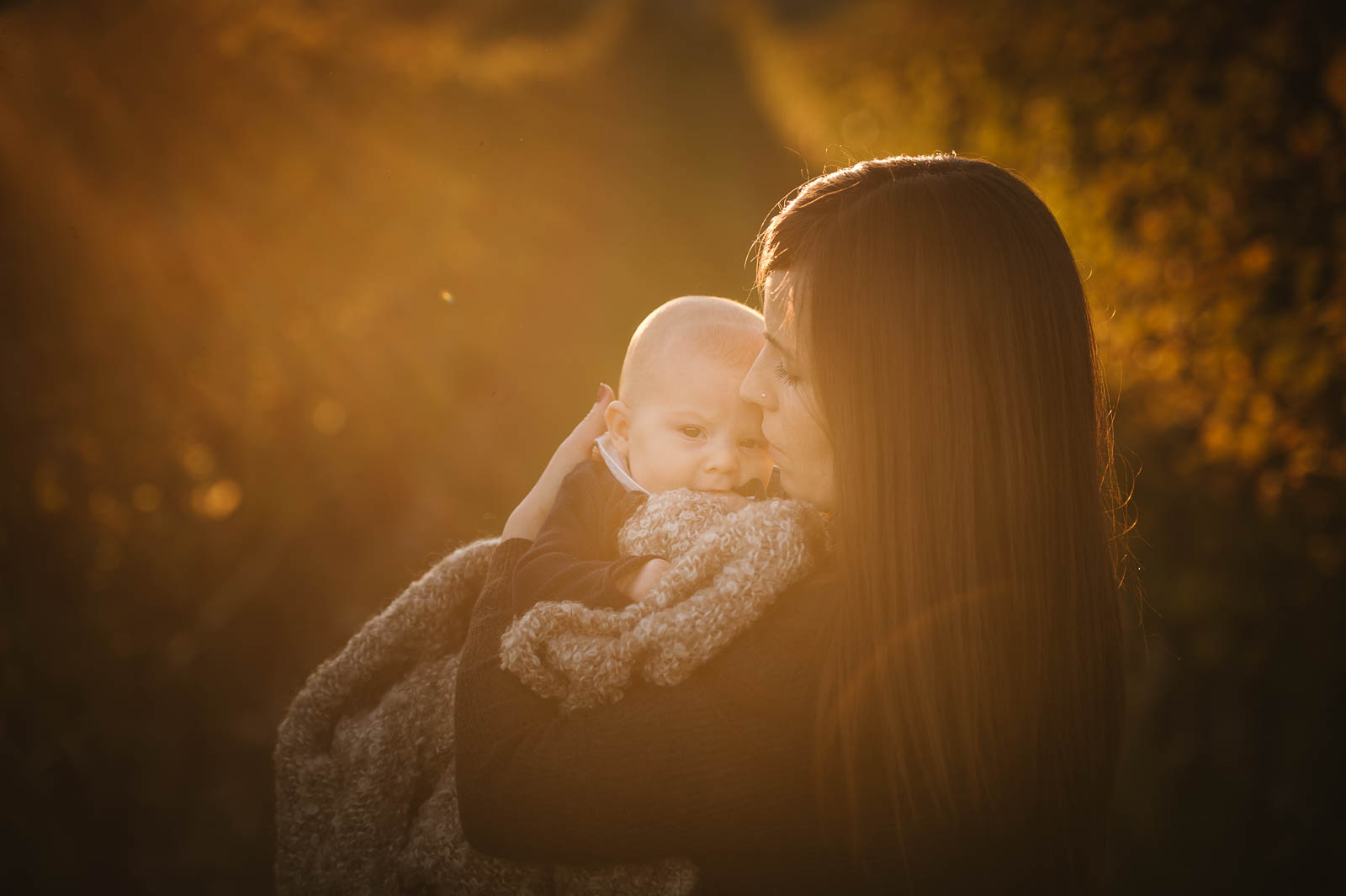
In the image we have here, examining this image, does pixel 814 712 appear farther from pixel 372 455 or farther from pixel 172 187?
pixel 372 455

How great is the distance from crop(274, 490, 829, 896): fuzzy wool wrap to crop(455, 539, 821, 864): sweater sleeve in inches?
2.3

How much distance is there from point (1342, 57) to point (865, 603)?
126 inches

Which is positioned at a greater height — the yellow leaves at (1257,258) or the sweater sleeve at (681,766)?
the yellow leaves at (1257,258)

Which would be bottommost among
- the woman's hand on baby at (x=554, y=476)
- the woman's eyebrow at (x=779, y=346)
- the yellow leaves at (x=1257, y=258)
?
the woman's hand on baby at (x=554, y=476)

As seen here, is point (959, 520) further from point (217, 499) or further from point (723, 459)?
point (217, 499)

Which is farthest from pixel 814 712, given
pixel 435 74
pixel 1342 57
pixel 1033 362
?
pixel 435 74

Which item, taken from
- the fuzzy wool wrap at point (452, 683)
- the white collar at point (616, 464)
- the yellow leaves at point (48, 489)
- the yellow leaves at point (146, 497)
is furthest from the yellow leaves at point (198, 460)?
the white collar at point (616, 464)

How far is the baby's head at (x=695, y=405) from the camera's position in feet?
7.30

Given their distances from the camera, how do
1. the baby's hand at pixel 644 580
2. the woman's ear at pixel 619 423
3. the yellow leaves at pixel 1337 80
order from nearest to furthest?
1. the baby's hand at pixel 644 580
2. the woman's ear at pixel 619 423
3. the yellow leaves at pixel 1337 80

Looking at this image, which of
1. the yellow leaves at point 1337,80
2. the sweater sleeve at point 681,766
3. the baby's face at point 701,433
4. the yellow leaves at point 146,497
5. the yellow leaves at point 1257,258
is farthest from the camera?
the yellow leaves at point 146,497

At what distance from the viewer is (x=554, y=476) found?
233 centimetres

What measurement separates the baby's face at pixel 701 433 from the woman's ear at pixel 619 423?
0.41ft

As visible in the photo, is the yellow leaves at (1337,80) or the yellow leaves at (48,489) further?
the yellow leaves at (48,489)

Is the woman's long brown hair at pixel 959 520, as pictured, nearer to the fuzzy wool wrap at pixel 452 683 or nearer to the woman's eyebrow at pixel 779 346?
the woman's eyebrow at pixel 779 346
